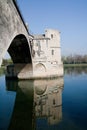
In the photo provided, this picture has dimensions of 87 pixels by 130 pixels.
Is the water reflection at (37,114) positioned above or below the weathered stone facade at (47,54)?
below

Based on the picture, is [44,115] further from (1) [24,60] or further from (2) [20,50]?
(1) [24,60]

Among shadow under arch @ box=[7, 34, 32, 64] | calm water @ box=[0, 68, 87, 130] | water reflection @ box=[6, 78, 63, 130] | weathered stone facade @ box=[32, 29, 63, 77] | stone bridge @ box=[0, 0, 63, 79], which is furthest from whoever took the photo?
weathered stone facade @ box=[32, 29, 63, 77]

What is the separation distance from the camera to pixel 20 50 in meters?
24.2

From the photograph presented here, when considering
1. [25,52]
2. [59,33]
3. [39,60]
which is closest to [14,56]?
[25,52]

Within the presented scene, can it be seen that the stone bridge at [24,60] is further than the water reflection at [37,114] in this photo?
Yes

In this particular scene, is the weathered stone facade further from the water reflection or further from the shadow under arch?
the water reflection

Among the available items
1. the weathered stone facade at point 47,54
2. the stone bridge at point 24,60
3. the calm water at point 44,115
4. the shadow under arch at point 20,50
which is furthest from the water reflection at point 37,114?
the weathered stone facade at point 47,54

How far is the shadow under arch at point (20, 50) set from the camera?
825 inches

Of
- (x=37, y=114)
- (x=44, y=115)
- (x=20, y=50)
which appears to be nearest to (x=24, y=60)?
(x=20, y=50)

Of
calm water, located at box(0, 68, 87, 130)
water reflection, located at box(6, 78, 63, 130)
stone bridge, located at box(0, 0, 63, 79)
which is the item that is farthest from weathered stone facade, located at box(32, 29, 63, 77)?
calm water, located at box(0, 68, 87, 130)

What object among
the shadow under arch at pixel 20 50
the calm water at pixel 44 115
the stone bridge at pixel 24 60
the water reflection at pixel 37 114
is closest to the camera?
the calm water at pixel 44 115

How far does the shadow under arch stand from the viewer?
21.0 m

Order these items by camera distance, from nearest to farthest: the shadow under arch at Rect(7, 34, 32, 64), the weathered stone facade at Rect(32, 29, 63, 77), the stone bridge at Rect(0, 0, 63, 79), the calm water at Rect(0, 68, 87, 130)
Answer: the calm water at Rect(0, 68, 87, 130), the stone bridge at Rect(0, 0, 63, 79), the shadow under arch at Rect(7, 34, 32, 64), the weathered stone facade at Rect(32, 29, 63, 77)

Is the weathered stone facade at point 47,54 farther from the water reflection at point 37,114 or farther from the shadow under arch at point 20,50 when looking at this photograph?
the water reflection at point 37,114
